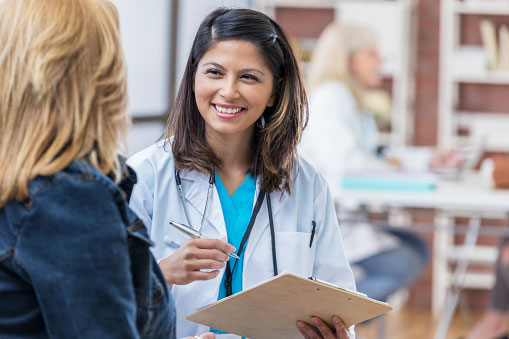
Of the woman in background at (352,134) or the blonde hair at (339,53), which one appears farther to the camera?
the blonde hair at (339,53)

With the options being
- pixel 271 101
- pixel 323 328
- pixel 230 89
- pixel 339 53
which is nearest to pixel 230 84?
pixel 230 89

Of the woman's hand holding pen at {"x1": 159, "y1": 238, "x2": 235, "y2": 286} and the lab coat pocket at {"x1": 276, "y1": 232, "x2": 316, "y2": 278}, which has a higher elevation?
the woman's hand holding pen at {"x1": 159, "y1": 238, "x2": 235, "y2": 286}

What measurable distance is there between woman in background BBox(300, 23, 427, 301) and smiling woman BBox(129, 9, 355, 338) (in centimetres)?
157

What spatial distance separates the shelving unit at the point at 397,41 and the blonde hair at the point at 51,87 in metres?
3.87

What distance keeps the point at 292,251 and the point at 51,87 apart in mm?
746

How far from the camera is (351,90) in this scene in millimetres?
3871

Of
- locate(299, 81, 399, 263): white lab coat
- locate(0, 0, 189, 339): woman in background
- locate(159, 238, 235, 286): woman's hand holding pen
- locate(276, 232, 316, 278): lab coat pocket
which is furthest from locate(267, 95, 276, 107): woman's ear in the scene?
locate(299, 81, 399, 263): white lab coat

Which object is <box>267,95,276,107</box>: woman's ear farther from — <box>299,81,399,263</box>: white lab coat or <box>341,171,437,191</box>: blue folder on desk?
<box>299,81,399,263</box>: white lab coat

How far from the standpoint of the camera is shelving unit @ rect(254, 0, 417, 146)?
4.73m

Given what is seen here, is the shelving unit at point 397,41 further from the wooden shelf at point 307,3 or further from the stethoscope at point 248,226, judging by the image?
the stethoscope at point 248,226

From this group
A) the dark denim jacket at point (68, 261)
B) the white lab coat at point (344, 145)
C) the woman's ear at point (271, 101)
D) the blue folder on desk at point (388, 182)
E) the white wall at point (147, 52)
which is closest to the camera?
the dark denim jacket at point (68, 261)

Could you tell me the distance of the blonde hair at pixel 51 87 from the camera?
916mm

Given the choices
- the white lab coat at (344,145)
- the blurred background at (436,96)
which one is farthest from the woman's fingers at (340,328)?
the blurred background at (436,96)

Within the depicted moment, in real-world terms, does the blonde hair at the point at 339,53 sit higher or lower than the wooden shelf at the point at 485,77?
higher
